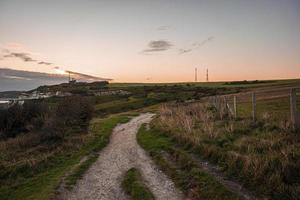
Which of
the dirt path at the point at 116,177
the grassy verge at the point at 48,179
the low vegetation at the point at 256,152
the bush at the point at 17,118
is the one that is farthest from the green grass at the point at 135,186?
the bush at the point at 17,118

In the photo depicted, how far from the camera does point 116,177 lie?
14.6 m

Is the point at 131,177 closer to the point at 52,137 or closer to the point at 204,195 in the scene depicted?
the point at 204,195

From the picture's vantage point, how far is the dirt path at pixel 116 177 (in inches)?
471

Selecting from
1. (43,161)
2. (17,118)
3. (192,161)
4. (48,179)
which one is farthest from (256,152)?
(17,118)

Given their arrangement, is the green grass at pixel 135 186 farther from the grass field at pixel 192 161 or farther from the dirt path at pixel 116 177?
the grass field at pixel 192 161

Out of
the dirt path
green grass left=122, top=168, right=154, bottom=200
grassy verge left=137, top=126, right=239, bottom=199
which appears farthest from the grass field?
the dirt path

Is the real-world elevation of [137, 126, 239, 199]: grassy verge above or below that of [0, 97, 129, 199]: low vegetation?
above

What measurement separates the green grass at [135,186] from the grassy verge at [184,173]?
1.33 meters

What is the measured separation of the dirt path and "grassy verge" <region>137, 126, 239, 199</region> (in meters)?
0.39

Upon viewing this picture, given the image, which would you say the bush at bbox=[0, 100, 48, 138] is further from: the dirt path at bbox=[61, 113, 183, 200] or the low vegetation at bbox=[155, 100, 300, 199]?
the low vegetation at bbox=[155, 100, 300, 199]

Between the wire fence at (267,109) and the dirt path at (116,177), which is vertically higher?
the wire fence at (267,109)

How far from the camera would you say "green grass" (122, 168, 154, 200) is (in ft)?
37.6

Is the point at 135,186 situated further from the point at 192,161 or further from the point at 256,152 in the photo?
the point at 256,152

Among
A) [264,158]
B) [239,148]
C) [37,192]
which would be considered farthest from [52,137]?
[264,158]
